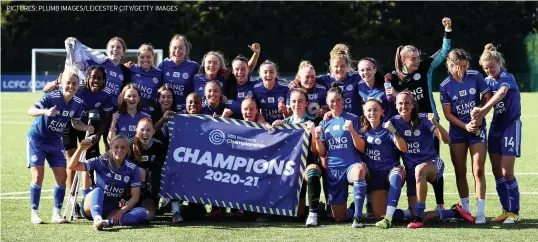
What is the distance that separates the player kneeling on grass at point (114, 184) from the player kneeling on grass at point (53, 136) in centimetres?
31

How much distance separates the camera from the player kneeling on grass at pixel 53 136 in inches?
317

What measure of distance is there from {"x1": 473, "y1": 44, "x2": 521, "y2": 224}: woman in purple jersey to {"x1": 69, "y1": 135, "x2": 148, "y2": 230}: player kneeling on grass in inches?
134

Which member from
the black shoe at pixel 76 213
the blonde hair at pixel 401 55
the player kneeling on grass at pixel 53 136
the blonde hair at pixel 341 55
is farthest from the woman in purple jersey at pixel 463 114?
the black shoe at pixel 76 213

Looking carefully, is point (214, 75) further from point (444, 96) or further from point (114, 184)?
point (444, 96)

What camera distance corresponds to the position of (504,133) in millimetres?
8094

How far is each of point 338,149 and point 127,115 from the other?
6.99ft

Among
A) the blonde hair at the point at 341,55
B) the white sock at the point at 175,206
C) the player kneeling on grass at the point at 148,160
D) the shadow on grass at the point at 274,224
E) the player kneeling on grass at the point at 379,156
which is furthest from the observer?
the blonde hair at the point at 341,55

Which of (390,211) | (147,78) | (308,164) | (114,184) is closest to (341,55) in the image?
(308,164)

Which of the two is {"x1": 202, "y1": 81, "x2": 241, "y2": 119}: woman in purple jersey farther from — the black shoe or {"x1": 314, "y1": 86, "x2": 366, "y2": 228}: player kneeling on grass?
the black shoe

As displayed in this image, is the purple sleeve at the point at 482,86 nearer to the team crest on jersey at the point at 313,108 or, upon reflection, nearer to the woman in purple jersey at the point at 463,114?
the woman in purple jersey at the point at 463,114

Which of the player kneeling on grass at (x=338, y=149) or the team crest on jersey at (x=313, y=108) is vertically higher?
the team crest on jersey at (x=313, y=108)

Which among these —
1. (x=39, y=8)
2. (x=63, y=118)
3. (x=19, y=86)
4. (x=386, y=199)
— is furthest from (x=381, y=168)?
(x=39, y=8)

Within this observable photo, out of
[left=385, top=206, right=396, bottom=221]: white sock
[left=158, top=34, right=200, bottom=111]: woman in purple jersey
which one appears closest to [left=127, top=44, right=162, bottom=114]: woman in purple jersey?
[left=158, top=34, right=200, bottom=111]: woman in purple jersey

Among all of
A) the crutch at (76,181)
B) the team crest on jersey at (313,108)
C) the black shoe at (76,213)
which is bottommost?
the black shoe at (76,213)
